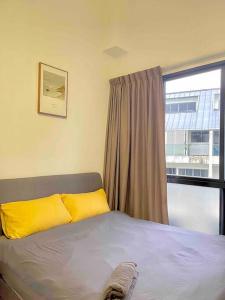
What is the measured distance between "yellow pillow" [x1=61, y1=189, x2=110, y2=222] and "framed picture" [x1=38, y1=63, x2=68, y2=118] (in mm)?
894

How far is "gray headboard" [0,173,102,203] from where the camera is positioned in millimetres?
2021

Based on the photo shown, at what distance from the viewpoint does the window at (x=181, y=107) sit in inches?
102

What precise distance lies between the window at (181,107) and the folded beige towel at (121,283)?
188 centimetres

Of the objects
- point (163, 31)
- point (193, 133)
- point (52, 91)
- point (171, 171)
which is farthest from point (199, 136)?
point (52, 91)

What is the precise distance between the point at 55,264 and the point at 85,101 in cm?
194

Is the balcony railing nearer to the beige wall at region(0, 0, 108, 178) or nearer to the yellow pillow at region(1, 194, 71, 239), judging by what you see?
the beige wall at region(0, 0, 108, 178)

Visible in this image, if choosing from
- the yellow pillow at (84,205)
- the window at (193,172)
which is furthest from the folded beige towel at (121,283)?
the window at (193,172)

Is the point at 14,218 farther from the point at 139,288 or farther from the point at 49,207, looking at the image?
the point at 139,288

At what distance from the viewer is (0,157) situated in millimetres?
2098

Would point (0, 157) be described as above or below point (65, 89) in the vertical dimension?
below

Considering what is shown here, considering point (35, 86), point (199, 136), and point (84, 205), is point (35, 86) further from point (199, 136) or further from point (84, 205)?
point (199, 136)

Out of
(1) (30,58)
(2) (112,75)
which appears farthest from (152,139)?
(1) (30,58)

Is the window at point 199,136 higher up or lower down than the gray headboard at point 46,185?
higher up

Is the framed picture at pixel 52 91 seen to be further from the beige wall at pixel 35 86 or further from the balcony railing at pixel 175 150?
the balcony railing at pixel 175 150
